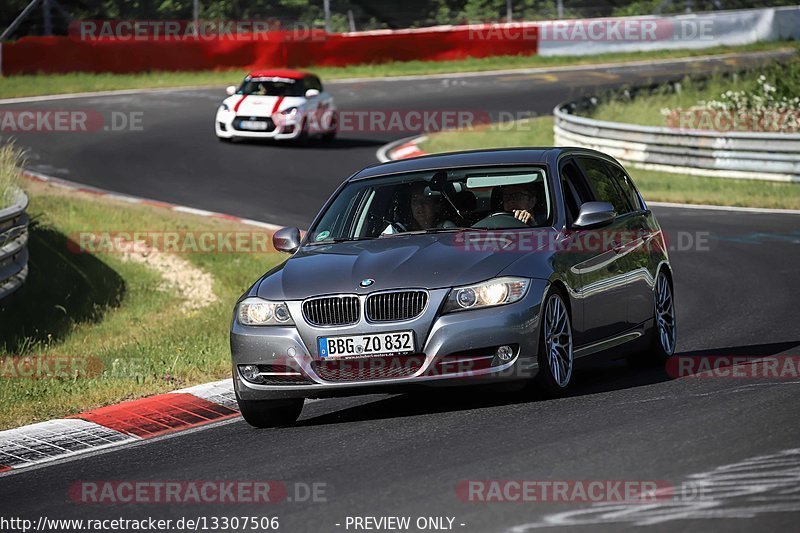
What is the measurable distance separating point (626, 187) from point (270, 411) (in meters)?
3.49

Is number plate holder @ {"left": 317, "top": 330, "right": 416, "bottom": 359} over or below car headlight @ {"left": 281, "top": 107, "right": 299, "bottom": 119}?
over

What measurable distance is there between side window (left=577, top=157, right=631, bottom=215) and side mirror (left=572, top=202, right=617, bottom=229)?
88 centimetres

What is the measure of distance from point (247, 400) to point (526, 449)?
212 centimetres

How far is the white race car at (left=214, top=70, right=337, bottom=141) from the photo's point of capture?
29.0 m

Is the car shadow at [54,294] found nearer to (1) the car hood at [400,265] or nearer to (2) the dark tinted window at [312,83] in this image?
(1) the car hood at [400,265]

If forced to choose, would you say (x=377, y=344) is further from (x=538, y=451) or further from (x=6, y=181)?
(x=6, y=181)

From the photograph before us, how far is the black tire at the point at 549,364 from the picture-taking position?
7938mm

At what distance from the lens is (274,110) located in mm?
28953

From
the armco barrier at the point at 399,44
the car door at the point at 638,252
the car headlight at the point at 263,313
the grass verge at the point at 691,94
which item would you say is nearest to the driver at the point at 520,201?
the car door at the point at 638,252

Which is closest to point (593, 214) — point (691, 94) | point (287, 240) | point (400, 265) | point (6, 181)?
point (400, 265)

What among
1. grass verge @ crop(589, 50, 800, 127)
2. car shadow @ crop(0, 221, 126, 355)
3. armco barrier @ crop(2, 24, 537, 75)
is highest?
car shadow @ crop(0, 221, 126, 355)

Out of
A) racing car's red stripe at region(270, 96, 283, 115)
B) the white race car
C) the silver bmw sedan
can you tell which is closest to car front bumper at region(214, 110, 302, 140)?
the white race car

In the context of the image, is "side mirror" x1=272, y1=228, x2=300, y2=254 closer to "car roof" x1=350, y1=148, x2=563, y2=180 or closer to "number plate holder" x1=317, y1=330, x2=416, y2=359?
"car roof" x1=350, y1=148, x2=563, y2=180

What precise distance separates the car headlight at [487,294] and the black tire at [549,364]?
0.20 metres
